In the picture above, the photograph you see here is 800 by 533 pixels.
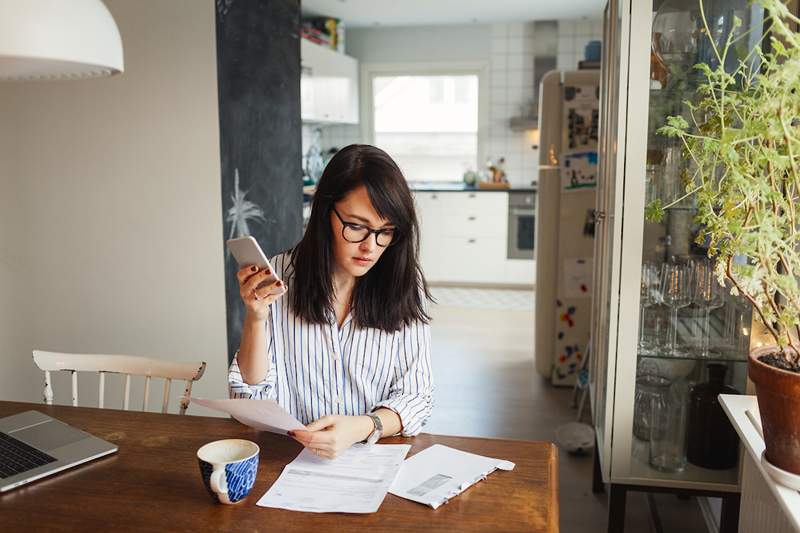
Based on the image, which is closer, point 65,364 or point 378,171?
point 378,171

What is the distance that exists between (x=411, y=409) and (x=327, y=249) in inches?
15.2

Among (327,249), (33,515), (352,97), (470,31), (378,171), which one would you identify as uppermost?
(470,31)

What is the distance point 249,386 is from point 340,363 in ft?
0.67

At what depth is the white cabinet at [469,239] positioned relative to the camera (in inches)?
258

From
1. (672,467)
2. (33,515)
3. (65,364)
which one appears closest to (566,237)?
(672,467)

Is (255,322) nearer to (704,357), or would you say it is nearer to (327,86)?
(704,357)

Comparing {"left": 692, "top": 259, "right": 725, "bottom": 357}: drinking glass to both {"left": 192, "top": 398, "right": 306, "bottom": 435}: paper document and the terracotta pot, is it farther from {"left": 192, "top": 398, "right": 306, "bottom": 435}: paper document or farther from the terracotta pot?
{"left": 192, "top": 398, "right": 306, "bottom": 435}: paper document

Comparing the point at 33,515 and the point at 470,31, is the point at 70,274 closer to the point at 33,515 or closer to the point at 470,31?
the point at 33,515

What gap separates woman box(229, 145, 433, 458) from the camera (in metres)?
1.46

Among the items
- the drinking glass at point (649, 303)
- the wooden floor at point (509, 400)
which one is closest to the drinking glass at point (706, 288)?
the drinking glass at point (649, 303)

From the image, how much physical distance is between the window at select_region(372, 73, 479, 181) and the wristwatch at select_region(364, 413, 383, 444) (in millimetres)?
5995

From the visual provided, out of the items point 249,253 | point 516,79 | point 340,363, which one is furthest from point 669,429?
point 516,79

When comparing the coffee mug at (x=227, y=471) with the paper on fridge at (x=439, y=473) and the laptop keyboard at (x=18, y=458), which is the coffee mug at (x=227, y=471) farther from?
the laptop keyboard at (x=18, y=458)

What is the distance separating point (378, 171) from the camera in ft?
4.71
